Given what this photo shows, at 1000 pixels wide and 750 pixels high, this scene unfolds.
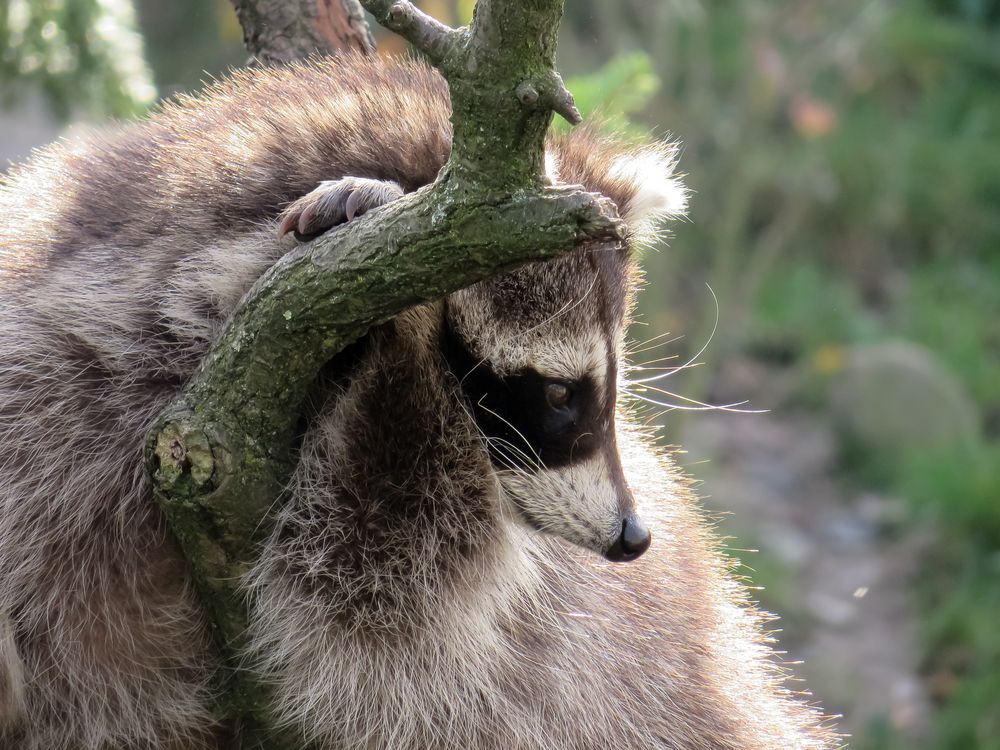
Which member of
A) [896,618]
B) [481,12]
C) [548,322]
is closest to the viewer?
[481,12]

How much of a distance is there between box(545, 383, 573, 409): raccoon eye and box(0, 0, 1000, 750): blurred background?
7.64 ft

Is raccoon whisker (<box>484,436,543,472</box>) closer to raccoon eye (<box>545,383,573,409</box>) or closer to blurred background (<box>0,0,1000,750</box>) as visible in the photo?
raccoon eye (<box>545,383,573,409</box>)

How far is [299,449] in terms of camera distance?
6.51ft

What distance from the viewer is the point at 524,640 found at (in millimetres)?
2314

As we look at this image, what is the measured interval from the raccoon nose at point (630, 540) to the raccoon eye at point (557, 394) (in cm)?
23

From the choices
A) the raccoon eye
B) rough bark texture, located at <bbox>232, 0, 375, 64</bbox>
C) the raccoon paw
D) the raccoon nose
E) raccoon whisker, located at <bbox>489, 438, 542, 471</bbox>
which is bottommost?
the raccoon nose

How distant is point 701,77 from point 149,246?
17.3 feet

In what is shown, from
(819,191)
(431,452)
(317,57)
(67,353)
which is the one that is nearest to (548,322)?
(431,452)

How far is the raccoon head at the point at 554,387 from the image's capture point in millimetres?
2004

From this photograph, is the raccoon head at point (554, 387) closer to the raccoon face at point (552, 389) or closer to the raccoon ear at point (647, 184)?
the raccoon face at point (552, 389)

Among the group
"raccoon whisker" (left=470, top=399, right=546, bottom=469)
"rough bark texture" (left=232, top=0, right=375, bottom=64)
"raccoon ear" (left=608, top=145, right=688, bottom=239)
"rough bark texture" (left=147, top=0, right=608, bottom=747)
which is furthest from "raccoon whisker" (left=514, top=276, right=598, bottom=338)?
"rough bark texture" (left=232, top=0, right=375, bottom=64)

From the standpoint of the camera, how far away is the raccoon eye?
202 centimetres

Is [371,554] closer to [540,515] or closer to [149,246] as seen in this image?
[540,515]

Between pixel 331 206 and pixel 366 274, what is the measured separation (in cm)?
18
